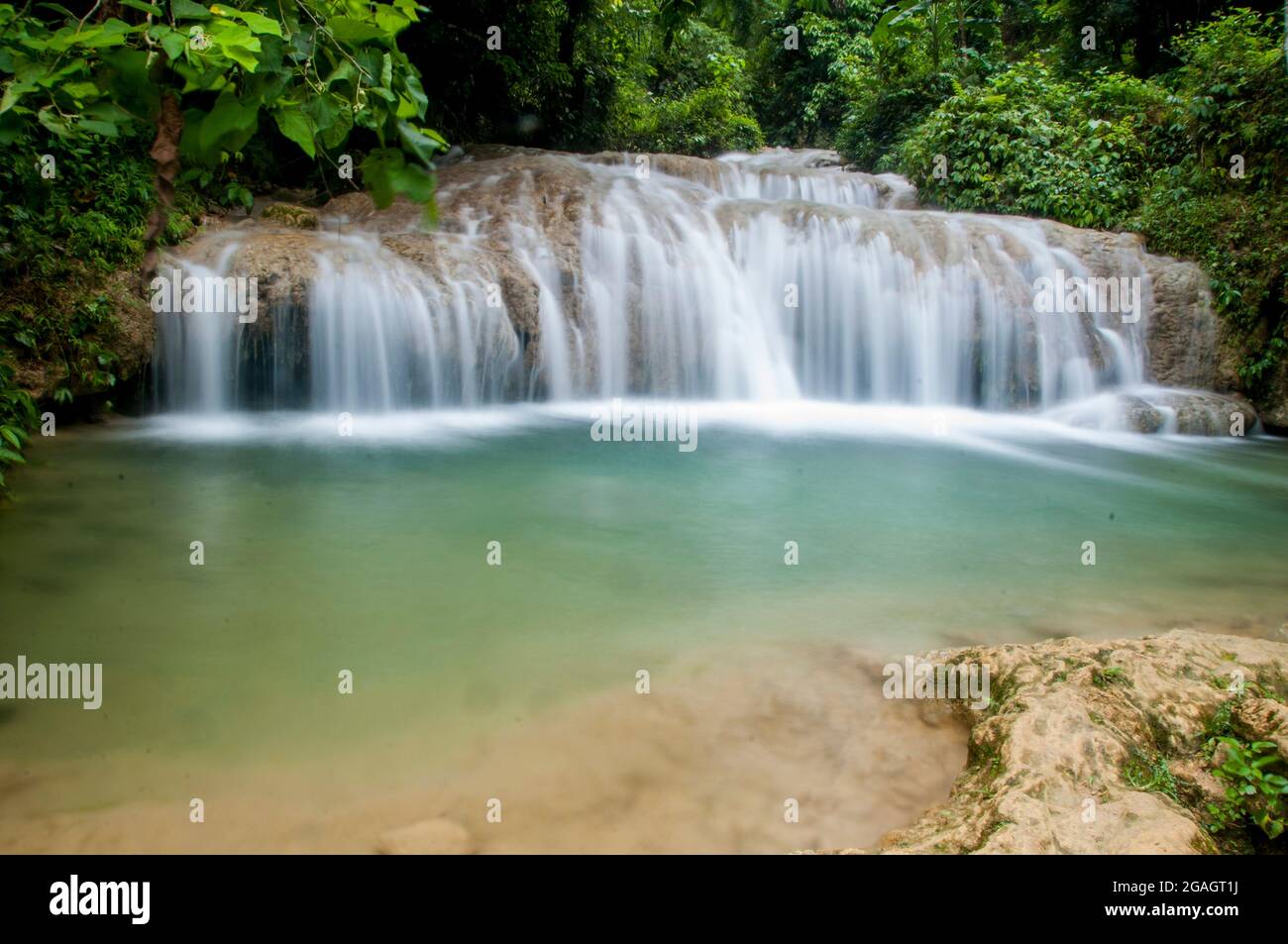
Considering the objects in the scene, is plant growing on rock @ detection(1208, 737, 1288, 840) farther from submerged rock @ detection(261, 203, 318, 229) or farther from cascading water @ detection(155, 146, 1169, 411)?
submerged rock @ detection(261, 203, 318, 229)

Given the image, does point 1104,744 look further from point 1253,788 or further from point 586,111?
point 586,111

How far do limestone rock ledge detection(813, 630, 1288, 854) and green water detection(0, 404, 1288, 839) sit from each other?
32.2 inches

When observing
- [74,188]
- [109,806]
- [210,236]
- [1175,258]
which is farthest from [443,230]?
[1175,258]

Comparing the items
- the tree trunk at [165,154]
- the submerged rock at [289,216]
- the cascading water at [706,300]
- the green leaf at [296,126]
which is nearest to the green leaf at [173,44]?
the green leaf at [296,126]

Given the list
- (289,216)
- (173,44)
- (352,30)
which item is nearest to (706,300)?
(289,216)

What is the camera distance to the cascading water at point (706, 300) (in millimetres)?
8531

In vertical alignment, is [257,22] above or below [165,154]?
above

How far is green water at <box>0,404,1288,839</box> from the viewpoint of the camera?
286 centimetres

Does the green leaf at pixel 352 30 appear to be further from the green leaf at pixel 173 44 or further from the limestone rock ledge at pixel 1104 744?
the limestone rock ledge at pixel 1104 744

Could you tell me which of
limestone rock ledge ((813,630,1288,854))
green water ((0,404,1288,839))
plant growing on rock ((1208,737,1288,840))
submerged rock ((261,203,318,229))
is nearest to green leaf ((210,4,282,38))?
green water ((0,404,1288,839))

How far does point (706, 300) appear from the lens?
9.93m

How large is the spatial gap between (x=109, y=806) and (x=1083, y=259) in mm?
11237

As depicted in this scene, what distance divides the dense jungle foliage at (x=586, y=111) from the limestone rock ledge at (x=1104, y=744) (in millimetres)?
1890

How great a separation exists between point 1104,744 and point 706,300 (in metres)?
8.17
